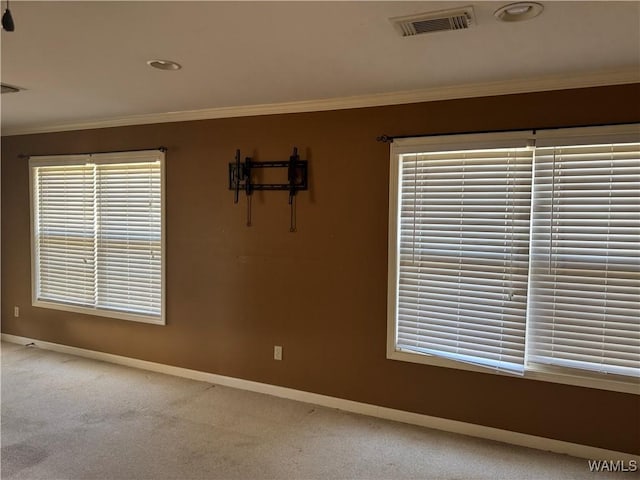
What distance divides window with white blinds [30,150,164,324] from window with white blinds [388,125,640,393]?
90.0 inches

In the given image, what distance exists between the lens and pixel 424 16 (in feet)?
6.23

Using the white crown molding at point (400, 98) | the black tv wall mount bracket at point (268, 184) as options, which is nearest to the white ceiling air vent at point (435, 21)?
the white crown molding at point (400, 98)

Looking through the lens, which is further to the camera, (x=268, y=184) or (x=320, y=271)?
(x=268, y=184)

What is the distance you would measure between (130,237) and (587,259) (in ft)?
12.3

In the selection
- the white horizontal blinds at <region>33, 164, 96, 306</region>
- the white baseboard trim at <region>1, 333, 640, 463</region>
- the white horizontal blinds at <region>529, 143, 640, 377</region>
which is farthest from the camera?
the white horizontal blinds at <region>33, 164, 96, 306</region>

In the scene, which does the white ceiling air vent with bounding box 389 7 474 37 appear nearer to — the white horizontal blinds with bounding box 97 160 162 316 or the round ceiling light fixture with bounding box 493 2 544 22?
the round ceiling light fixture with bounding box 493 2 544 22

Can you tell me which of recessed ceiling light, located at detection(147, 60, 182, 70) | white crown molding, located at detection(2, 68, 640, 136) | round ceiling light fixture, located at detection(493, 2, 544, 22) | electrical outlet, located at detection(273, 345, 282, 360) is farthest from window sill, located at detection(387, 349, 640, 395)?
recessed ceiling light, located at detection(147, 60, 182, 70)

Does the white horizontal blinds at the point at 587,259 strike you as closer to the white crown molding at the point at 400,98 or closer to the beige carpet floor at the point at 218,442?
the white crown molding at the point at 400,98

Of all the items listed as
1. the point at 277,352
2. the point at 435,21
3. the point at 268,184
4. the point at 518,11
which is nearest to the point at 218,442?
the point at 277,352

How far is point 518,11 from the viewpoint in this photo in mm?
1844

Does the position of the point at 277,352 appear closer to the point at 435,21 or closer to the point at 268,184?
the point at 268,184

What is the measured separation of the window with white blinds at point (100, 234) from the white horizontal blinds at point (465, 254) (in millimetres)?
2308

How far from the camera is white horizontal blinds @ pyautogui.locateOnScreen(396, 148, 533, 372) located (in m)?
2.89

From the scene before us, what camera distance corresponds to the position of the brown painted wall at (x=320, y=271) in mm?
2834
